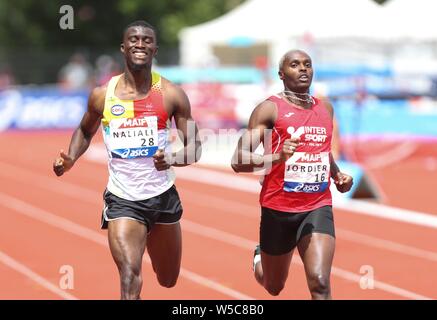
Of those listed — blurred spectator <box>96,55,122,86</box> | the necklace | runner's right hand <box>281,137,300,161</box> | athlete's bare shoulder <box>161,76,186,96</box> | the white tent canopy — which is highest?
athlete's bare shoulder <box>161,76,186,96</box>

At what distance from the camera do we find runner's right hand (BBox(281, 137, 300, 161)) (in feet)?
21.9

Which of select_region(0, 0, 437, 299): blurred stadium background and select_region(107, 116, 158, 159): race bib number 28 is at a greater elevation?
select_region(107, 116, 158, 159): race bib number 28

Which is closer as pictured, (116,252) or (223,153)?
(116,252)

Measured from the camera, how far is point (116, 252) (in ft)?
22.7

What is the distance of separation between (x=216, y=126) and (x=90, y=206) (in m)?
11.2

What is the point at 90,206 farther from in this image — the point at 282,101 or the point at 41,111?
the point at 41,111

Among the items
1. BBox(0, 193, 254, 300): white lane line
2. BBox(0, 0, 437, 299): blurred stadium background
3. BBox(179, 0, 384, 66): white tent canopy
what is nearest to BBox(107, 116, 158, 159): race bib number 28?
BBox(0, 193, 254, 300): white lane line

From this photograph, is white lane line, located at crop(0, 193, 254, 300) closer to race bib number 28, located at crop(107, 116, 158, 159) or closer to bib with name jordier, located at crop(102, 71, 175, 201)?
bib with name jordier, located at crop(102, 71, 175, 201)

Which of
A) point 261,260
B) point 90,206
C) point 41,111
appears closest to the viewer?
point 261,260

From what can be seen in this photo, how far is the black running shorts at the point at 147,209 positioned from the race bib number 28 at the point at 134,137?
0.30 meters

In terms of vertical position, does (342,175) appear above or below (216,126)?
above

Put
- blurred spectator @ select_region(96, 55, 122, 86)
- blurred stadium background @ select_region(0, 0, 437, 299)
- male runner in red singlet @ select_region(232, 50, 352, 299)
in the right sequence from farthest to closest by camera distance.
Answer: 1. blurred spectator @ select_region(96, 55, 122, 86)
2. blurred stadium background @ select_region(0, 0, 437, 299)
3. male runner in red singlet @ select_region(232, 50, 352, 299)
